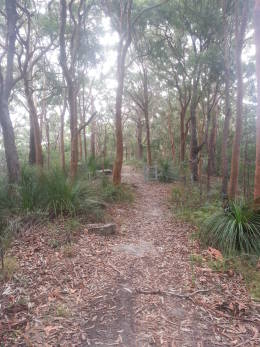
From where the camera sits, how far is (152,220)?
7.19 m

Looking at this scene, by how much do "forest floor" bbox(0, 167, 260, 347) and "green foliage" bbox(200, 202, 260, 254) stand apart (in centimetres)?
39

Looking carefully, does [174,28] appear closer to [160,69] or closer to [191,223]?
[160,69]

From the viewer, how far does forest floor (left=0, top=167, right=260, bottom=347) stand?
2.62m

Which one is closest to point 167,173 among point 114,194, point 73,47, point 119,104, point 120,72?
point 119,104

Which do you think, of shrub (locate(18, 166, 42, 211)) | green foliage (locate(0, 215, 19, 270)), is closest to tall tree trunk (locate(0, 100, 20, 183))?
shrub (locate(18, 166, 42, 211))

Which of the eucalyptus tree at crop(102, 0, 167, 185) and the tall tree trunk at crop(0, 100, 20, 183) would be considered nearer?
A: the tall tree trunk at crop(0, 100, 20, 183)

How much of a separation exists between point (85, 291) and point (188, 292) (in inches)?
54.3

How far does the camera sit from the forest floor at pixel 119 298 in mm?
2619

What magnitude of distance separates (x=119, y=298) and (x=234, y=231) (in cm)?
255

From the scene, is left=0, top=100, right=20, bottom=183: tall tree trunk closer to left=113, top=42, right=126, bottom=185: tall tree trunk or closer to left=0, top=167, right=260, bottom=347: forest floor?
left=0, top=167, right=260, bottom=347: forest floor

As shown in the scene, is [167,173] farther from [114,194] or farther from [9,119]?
[9,119]

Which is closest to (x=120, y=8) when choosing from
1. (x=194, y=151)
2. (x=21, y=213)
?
(x=194, y=151)

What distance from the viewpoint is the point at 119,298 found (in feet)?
10.7

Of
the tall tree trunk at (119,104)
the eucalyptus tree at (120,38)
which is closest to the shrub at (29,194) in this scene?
the tall tree trunk at (119,104)
